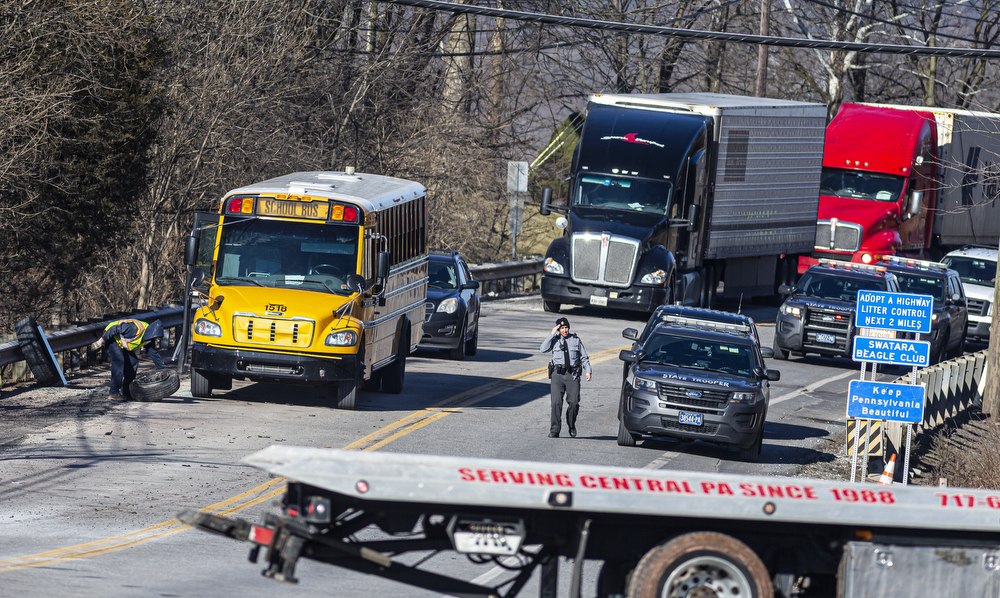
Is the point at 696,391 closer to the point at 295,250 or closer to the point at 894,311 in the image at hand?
the point at 894,311

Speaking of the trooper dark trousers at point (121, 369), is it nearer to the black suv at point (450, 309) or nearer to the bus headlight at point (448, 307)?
the black suv at point (450, 309)

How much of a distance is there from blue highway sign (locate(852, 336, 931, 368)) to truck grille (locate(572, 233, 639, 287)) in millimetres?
11715

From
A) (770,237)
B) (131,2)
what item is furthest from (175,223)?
(770,237)

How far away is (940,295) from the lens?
28.0 metres

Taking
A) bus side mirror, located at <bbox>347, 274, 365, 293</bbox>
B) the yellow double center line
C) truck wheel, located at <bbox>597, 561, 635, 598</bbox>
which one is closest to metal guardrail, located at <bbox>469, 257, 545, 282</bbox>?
the yellow double center line

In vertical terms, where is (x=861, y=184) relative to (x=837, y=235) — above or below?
above

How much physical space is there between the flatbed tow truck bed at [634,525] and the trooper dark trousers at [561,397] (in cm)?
921

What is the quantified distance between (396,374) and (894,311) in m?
7.18

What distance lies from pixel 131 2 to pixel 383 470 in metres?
18.1

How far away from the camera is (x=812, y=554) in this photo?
24.8 ft

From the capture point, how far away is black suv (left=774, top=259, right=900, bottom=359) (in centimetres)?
2545

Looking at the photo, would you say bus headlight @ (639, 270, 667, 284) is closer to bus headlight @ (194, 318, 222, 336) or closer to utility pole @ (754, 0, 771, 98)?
bus headlight @ (194, 318, 222, 336)

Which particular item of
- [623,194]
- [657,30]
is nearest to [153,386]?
[657,30]

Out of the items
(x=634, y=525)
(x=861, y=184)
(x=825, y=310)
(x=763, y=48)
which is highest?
(x=763, y=48)
